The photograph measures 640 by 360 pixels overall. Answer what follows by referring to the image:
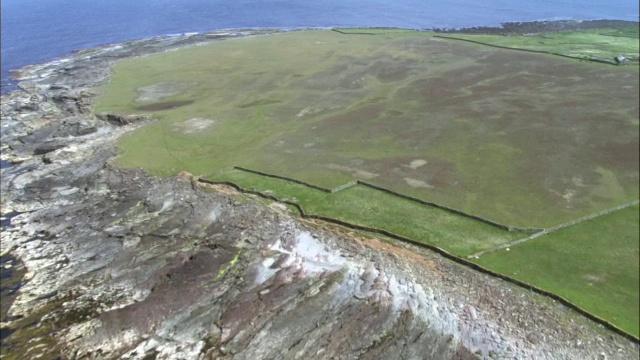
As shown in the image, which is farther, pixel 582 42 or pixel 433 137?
pixel 582 42

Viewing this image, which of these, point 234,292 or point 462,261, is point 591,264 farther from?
point 234,292

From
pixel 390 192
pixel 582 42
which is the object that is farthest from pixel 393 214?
pixel 582 42

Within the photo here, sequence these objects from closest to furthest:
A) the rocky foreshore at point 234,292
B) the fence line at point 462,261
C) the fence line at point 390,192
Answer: the fence line at point 462,261, the rocky foreshore at point 234,292, the fence line at point 390,192

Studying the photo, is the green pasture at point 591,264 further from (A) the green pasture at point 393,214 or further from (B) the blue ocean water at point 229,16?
(B) the blue ocean water at point 229,16

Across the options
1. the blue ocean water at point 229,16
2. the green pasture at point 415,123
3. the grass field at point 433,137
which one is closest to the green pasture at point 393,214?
the grass field at point 433,137

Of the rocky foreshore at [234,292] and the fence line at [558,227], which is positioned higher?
the fence line at [558,227]

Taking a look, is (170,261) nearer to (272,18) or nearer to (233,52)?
(233,52)

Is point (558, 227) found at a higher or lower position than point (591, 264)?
higher

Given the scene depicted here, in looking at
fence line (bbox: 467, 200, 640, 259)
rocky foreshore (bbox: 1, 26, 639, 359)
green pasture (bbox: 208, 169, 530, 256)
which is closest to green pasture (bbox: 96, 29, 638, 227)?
fence line (bbox: 467, 200, 640, 259)
